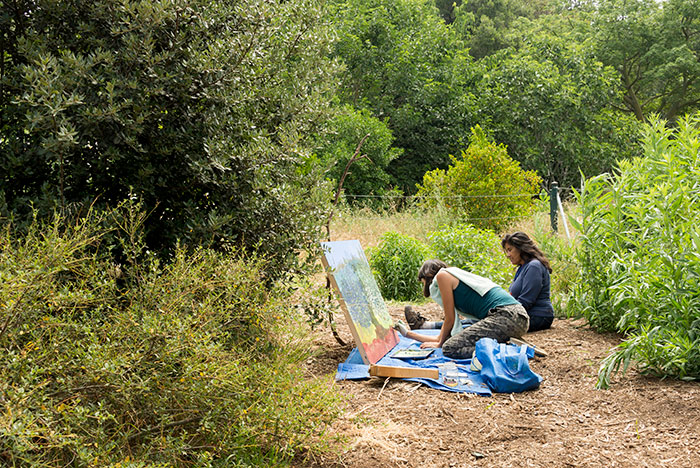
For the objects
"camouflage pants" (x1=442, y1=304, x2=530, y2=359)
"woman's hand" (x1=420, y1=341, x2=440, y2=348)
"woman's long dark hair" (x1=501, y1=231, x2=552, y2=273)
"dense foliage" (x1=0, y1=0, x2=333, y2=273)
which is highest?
"dense foliage" (x1=0, y1=0, x2=333, y2=273)

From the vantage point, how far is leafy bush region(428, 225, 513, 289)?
24.3 ft

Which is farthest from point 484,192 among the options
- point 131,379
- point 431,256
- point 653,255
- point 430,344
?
point 131,379

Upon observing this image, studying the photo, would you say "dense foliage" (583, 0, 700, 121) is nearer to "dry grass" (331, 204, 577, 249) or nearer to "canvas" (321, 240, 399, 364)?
"dry grass" (331, 204, 577, 249)

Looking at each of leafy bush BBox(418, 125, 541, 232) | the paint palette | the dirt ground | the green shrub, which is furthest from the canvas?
leafy bush BBox(418, 125, 541, 232)

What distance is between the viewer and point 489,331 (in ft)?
17.5

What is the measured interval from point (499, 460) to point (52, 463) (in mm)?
2223

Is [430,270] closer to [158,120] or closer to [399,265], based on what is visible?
[399,265]

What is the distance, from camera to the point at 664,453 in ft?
10.5

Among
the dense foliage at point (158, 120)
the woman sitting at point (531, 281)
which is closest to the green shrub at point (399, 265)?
the woman sitting at point (531, 281)

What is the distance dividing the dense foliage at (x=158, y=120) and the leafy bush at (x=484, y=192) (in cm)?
839

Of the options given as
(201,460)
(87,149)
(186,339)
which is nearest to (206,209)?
(87,149)

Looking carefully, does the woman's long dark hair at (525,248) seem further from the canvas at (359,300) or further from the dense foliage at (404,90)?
the dense foliage at (404,90)

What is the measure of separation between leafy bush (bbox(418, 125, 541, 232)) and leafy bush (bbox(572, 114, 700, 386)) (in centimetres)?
Answer: 613

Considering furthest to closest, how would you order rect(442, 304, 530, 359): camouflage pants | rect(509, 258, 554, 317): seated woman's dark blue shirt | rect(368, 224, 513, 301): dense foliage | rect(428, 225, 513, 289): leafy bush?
rect(368, 224, 513, 301): dense foliage, rect(428, 225, 513, 289): leafy bush, rect(509, 258, 554, 317): seated woman's dark blue shirt, rect(442, 304, 530, 359): camouflage pants
